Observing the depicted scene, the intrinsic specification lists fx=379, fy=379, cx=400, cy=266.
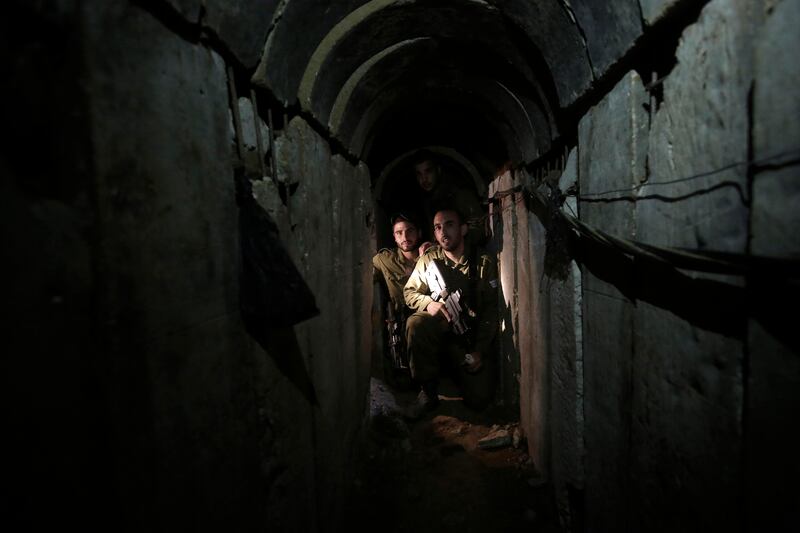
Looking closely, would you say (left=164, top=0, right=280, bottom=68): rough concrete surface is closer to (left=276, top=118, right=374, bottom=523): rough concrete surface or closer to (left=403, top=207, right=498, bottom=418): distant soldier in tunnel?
(left=276, top=118, right=374, bottom=523): rough concrete surface

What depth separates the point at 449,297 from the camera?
5.25 meters

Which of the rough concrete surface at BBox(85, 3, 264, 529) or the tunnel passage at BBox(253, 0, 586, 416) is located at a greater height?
the tunnel passage at BBox(253, 0, 586, 416)

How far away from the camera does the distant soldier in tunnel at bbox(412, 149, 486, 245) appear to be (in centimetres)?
634

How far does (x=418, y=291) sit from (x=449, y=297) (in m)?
0.50

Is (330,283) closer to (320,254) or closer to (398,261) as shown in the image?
(320,254)

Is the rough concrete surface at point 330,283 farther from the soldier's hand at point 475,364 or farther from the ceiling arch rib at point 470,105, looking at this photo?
the soldier's hand at point 475,364

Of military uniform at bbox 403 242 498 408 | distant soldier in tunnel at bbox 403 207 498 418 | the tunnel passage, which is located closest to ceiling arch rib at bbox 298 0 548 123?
the tunnel passage

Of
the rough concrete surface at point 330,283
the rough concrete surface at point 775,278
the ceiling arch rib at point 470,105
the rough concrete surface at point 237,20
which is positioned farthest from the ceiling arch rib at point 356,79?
the rough concrete surface at point 775,278

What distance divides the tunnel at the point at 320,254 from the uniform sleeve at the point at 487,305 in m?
2.32

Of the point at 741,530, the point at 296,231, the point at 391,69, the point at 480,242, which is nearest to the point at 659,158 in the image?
the point at 741,530

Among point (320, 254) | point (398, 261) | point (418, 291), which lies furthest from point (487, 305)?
point (320, 254)

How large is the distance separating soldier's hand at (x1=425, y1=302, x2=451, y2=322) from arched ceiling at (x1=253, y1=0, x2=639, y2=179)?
216cm

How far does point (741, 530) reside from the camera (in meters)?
1.20

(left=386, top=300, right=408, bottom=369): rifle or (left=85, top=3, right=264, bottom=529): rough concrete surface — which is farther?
(left=386, top=300, right=408, bottom=369): rifle
